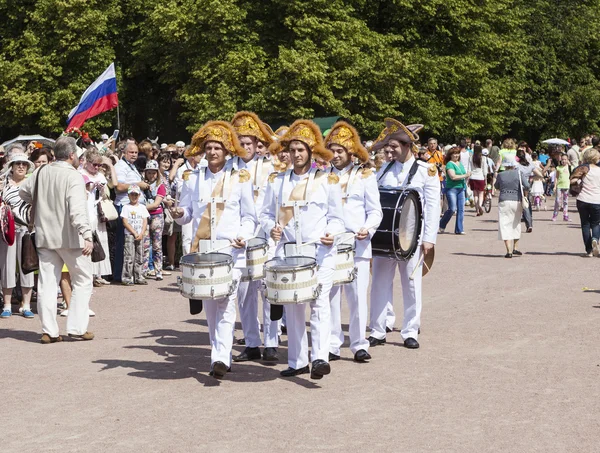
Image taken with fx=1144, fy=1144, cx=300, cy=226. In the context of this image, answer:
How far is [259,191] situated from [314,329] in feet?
7.39

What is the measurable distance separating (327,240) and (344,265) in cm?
48

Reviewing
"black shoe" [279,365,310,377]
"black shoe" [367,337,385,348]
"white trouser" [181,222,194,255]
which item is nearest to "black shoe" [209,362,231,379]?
"black shoe" [279,365,310,377]

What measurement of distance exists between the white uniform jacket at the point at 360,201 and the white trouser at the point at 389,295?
1014 mm

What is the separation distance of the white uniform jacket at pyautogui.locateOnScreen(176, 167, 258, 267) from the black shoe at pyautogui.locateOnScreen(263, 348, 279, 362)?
1.12 meters

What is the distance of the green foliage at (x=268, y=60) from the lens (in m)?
39.9

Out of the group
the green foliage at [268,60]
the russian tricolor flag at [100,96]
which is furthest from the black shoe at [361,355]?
the green foliage at [268,60]

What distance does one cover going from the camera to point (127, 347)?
10.9 metres

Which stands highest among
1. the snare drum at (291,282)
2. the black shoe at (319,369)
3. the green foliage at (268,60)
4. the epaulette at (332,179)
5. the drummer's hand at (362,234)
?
the green foliage at (268,60)

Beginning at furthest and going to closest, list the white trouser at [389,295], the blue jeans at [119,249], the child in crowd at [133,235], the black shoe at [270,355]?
the blue jeans at [119,249], the child in crowd at [133,235], the white trouser at [389,295], the black shoe at [270,355]

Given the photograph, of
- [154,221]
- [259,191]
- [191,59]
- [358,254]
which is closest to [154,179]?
[154,221]

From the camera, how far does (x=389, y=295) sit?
36.7 feet

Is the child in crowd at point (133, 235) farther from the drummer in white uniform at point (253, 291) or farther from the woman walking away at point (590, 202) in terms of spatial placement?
the woman walking away at point (590, 202)

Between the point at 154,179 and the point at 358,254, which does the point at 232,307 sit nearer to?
the point at 358,254

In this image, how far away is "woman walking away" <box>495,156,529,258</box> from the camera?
19.5 metres
